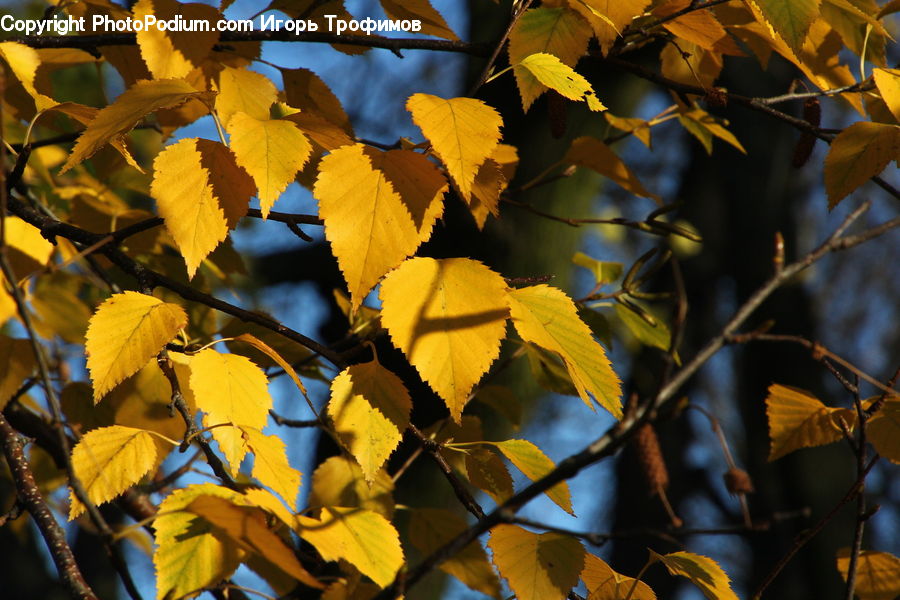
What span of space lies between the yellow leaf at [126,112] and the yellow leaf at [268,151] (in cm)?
4

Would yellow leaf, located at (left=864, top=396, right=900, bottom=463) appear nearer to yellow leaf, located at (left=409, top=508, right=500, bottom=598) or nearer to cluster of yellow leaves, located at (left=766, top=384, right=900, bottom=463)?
cluster of yellow leaves, located at (left=766, top=384, right=900, bottom=463)

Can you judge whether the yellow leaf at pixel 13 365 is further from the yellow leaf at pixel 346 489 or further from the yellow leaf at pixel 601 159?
the yellow leaf at pixel 601 159

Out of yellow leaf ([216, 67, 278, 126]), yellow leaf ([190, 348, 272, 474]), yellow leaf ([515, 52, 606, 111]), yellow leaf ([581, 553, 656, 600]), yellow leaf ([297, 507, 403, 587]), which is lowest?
yellow leaf ([581, 553, 656, 600])

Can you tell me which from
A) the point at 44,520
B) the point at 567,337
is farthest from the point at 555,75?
the point at 44,520

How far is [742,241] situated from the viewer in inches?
213

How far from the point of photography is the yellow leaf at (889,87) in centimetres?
71

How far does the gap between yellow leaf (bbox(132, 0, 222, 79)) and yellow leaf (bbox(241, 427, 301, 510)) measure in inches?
13.7

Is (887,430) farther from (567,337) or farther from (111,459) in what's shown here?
(111,459)

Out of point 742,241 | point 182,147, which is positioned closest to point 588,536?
point 182,147

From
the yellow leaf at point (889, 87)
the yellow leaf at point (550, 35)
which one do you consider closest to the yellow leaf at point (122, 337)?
the yellow leaf at point (550, 35)

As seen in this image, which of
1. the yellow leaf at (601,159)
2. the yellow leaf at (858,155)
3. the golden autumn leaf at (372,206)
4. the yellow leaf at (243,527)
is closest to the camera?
the yellow leaf at (243,527)

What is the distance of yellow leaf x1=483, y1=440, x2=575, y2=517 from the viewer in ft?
2.36

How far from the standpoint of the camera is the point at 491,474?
0.75 metres

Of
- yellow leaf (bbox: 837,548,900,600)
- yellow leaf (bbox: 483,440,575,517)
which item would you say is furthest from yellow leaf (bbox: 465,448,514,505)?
yellow leaf (bbox: 837,548,900,600)
